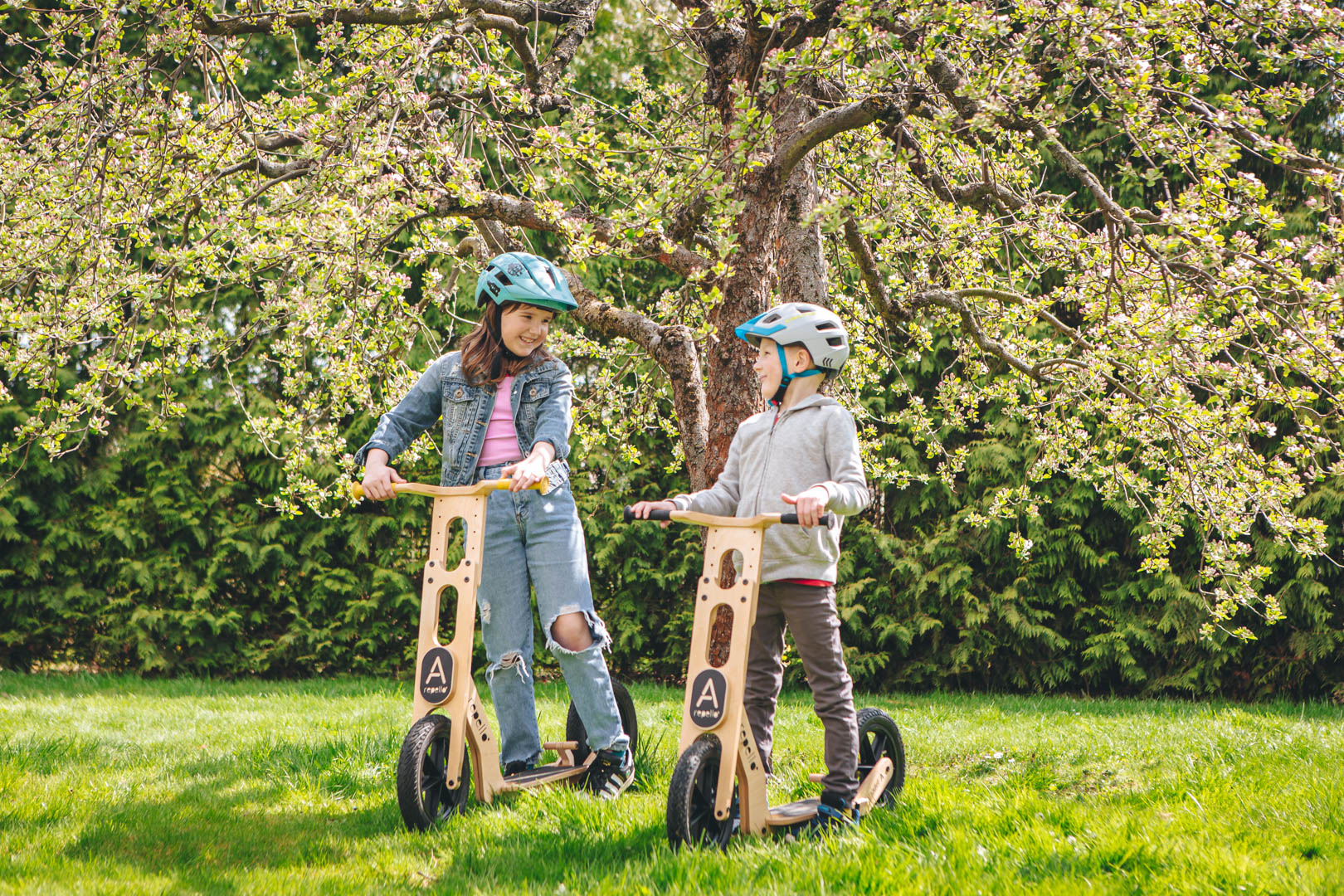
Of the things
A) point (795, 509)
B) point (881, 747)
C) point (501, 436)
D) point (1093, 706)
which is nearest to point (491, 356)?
point (501, 436)

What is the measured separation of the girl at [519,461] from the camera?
334cm

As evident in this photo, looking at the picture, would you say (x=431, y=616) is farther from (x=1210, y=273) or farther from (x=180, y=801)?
(x=1210, y=273)

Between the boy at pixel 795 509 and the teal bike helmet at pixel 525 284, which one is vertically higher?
the teal bike helmet at pixel 525 284

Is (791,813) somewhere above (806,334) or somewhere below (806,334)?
below

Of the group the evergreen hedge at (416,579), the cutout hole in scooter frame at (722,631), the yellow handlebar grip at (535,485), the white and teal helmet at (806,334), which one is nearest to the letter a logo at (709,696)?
the yellow handlebar grip at (535,485)

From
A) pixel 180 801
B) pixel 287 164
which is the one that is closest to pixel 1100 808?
pixel 180 801

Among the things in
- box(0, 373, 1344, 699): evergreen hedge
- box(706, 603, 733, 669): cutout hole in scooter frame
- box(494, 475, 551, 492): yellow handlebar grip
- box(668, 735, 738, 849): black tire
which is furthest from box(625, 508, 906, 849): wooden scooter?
box(0, 373, 1344, 699): evergreen hedge

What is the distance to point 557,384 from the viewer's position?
135 inches

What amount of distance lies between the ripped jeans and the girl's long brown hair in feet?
1.01

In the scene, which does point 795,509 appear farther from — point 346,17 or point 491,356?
point 346,17

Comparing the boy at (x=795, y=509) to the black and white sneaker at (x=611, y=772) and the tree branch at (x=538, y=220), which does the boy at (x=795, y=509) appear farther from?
the tree branch at (x=538, y=220)

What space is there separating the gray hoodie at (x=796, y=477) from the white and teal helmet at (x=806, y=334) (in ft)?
0.35

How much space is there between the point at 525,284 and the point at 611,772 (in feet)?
5.47

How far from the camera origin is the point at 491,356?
340cm
